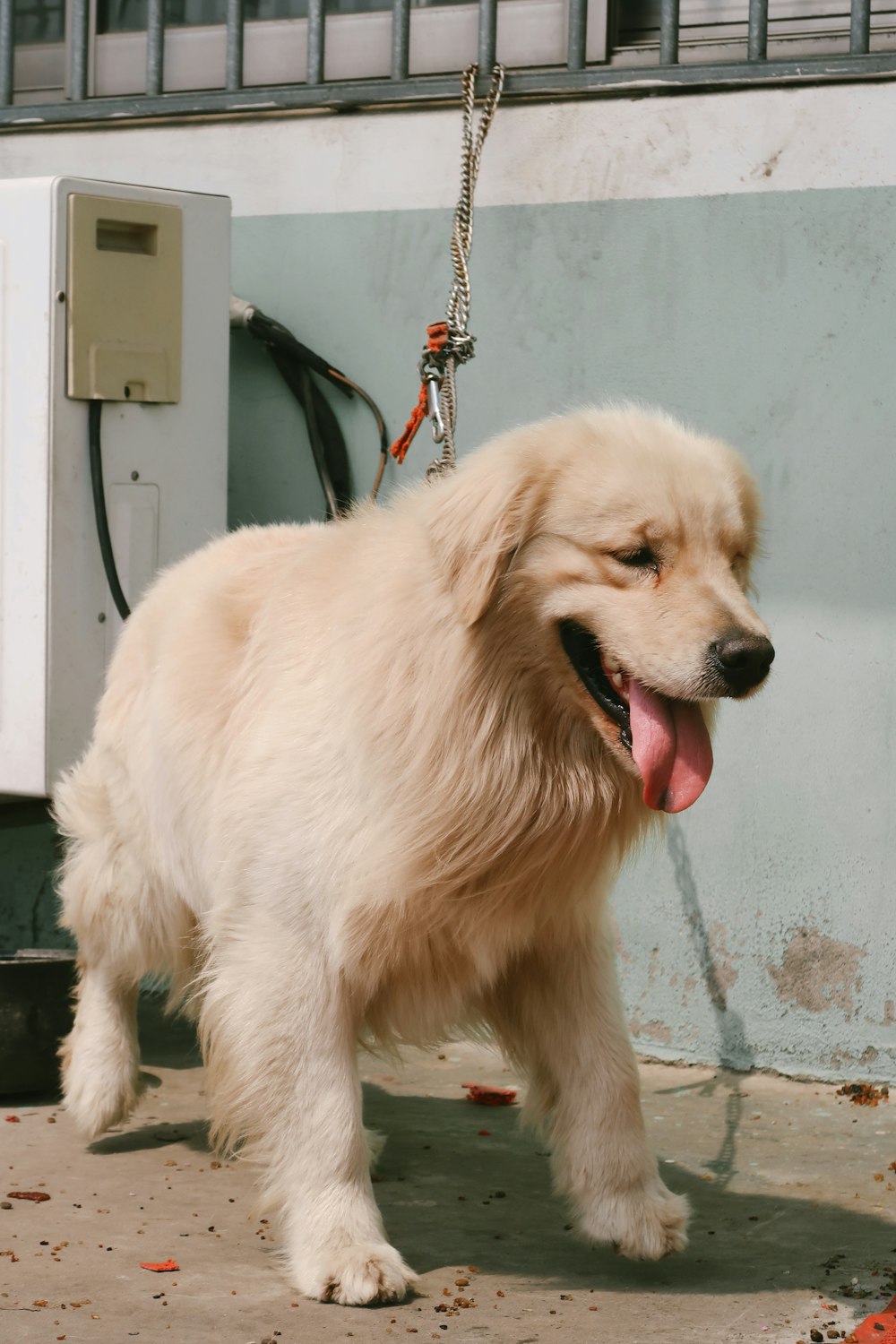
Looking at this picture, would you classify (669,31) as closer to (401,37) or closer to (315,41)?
(401,37)

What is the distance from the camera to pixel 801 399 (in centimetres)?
480

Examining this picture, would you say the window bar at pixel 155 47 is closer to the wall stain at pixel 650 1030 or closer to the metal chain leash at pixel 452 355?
the metal chain leash at pixel 452 355

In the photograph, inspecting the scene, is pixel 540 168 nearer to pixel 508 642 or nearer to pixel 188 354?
pixel 188 354

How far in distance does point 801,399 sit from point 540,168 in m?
1.12

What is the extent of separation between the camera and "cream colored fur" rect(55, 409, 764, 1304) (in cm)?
307

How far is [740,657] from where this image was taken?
2.88m

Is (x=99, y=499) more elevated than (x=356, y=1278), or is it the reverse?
(x=99, y=499)

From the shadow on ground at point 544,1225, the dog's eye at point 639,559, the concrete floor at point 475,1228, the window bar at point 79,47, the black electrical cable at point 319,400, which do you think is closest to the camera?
the dog's eye at point 639,559

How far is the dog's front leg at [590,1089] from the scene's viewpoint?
3588 mm

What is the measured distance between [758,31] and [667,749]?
113 inches

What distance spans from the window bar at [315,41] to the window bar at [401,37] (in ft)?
0.88

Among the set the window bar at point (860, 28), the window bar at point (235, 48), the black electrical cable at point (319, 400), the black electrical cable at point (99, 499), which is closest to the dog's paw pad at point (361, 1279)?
the black electrical cable at point (99, 499)

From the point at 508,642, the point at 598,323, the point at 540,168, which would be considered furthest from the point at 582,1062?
the point at 540,168

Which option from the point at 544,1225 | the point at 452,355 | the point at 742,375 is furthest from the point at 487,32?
the point at 544,1225
